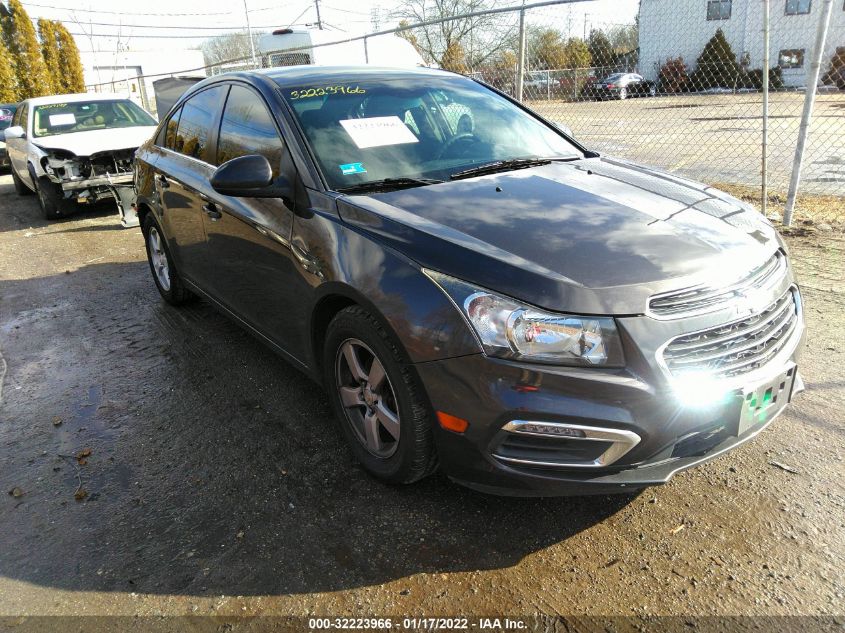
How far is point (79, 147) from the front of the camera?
28.3 ft

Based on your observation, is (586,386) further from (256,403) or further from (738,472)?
(256,403)

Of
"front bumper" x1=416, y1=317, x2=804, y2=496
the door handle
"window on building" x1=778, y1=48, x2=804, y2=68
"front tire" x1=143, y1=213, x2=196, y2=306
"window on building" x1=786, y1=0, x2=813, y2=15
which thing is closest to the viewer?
"front bumper" x1=416, y1=317, x2=804, y2=496

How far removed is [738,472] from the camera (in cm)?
281

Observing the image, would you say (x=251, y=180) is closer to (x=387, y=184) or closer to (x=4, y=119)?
(x=387, y=184)

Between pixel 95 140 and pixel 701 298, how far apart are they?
29.5 ft

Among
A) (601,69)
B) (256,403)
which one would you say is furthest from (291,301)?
(601,69)

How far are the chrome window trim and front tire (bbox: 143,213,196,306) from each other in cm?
352

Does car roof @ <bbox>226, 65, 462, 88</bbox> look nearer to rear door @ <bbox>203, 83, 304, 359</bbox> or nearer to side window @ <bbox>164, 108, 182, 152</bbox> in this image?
rear door @ <bbox>203, 83, 304, 359</bbox>

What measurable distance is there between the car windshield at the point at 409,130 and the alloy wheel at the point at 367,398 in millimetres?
787

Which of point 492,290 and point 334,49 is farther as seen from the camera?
point 334,49

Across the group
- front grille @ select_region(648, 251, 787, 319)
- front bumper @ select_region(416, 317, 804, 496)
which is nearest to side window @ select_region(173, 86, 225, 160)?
front bumper @ select_region(416, 317, 804, 496)

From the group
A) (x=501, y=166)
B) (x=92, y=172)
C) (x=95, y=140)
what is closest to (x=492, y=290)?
(x=501, y=166)

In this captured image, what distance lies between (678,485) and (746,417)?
0.62 metres

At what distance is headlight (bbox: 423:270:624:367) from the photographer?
211 cm
